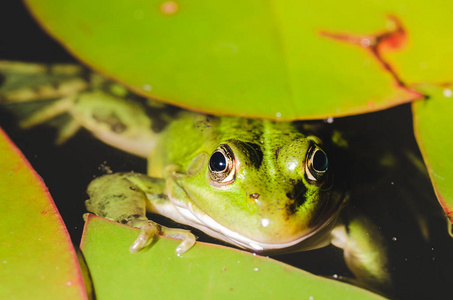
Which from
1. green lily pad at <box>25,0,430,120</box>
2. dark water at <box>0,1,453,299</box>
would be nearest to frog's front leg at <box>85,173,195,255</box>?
dark water at <box>0,1,453,299</box>

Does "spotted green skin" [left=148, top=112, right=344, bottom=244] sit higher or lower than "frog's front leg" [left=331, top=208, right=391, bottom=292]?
higher

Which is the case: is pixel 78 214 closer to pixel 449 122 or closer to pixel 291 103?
pixel 291 103

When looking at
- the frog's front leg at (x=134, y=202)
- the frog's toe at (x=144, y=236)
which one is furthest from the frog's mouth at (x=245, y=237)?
the frog's toe at (x=144, y=236)

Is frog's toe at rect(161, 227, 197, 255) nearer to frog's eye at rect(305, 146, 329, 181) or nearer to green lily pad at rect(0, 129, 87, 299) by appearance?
green lily pad at rect(0, 129, 87, 299)

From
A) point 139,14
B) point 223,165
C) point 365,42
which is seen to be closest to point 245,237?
point 223,165

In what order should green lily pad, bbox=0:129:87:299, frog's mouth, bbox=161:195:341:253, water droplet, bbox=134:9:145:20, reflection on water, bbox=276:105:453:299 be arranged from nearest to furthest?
green lily pad, bbox=0:129:87:299 < frog's mouth, bbox=161:195:341:253 < reflection on water, bbox=276:105:453:299 < water droplet, bbox=134:9:145:20

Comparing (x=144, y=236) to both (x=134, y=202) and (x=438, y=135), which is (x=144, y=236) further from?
(x=438, y=135)

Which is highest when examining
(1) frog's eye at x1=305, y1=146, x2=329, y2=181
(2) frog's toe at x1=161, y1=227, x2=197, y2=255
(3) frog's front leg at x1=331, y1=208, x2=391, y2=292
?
(1) frog's eye at x1=305, y1=146, x2=329, y2=181

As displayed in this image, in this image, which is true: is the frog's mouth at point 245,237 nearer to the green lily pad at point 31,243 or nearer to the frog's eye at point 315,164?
the frog's eye at point 315,164
